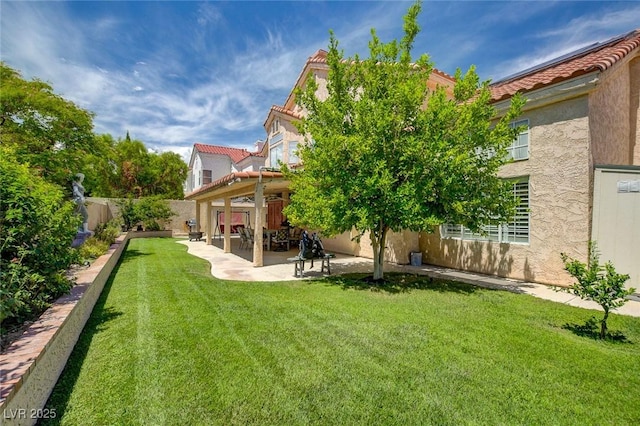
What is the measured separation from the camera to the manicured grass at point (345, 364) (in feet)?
11.2

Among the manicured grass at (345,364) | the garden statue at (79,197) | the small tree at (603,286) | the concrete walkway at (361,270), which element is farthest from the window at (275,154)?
the small tree at (603,286)

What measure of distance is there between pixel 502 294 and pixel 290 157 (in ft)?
47.2

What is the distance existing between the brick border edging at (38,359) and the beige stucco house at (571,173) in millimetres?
6889

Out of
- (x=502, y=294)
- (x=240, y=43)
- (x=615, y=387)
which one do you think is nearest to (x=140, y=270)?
(x=240, y=43)

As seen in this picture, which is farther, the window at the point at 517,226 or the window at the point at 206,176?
the window at the point at 206,176

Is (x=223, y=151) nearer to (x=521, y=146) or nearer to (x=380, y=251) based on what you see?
(x=380, y=251)

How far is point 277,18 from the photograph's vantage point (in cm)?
1167

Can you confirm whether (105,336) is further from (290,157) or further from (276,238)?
Answer: (290,157)

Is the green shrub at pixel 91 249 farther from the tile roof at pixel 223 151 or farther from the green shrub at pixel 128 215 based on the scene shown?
the tile roof at pixel 223 151

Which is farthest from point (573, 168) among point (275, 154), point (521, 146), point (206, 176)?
point (206, 176)

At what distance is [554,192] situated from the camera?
9039 millimetres

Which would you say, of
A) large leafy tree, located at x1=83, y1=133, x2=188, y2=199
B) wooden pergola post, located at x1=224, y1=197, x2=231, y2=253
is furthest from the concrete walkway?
large leafy tree, located at x1=83, y1=133, x2=188, y2=199

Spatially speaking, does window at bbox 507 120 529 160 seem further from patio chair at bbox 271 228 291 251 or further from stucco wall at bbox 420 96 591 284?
patio chair at bbox 271 228 291 251

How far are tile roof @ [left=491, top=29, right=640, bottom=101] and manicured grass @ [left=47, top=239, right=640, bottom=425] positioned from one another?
248 inches
